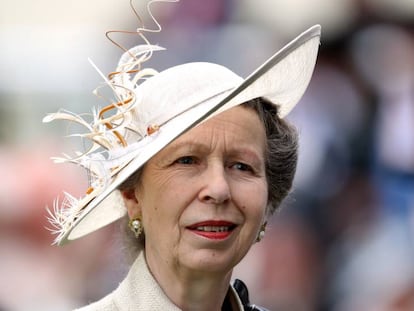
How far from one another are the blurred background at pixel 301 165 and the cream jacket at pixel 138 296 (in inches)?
115

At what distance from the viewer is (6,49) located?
8.35 metres

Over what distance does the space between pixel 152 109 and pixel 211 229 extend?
1.37ft

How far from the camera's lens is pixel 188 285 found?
363 centimetres

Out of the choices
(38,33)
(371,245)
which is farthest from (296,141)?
(38,33)

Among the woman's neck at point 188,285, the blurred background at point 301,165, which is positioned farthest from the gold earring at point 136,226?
the blurred background at point 301,165

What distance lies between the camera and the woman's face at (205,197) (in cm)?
354

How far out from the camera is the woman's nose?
3508 mm

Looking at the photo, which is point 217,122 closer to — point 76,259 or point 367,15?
point 76,259

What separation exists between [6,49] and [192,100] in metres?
4.93

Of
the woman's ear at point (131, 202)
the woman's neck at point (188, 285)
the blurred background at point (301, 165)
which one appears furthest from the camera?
Result: the blurred background at point (301, 165)

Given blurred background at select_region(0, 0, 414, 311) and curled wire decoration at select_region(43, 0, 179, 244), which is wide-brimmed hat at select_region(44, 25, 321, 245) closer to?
curled wire decoration at select_region(43, 0, 179, 244)

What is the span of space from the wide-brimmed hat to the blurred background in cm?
293

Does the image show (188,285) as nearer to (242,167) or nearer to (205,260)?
(205,260)

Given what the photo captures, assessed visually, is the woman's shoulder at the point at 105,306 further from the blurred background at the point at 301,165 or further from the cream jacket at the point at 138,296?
the blurred background at the point at 301,165
